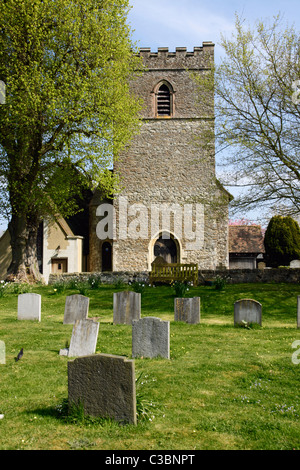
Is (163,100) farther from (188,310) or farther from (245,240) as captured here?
(188,310)

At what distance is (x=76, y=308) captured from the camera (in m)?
10.4

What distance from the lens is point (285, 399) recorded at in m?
5.21

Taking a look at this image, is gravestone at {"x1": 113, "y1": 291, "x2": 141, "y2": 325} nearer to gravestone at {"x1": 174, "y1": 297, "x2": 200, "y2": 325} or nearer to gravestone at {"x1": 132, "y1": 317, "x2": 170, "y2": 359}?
gravestone at {"x1": 174, "y1": 297, "x2": 200, "y2": 325}

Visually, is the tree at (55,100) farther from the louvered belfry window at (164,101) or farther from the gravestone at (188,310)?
the gravestone at (188,310)

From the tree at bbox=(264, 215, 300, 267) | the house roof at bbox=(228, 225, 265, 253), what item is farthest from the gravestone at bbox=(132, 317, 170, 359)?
the house roof at bbox=(228, 225, 265, 253)

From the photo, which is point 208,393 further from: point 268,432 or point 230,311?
point 230,311

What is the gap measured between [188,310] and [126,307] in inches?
58.4

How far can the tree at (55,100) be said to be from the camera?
16016 millimetres

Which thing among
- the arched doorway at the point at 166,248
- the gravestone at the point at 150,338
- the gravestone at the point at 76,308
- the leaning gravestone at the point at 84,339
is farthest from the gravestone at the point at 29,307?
the arched doorway at the point at 166,248

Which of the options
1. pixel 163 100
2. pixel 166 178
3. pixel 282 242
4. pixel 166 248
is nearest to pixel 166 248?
pixel 166 248

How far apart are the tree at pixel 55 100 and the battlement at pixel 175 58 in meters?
4.60

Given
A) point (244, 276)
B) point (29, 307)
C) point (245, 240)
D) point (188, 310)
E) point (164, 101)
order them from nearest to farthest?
point (188, 310)
point (29, 307)
point (244, 276)
point (164, 101)
point (245, 240)

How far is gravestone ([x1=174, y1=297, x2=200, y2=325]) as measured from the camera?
1047cm
